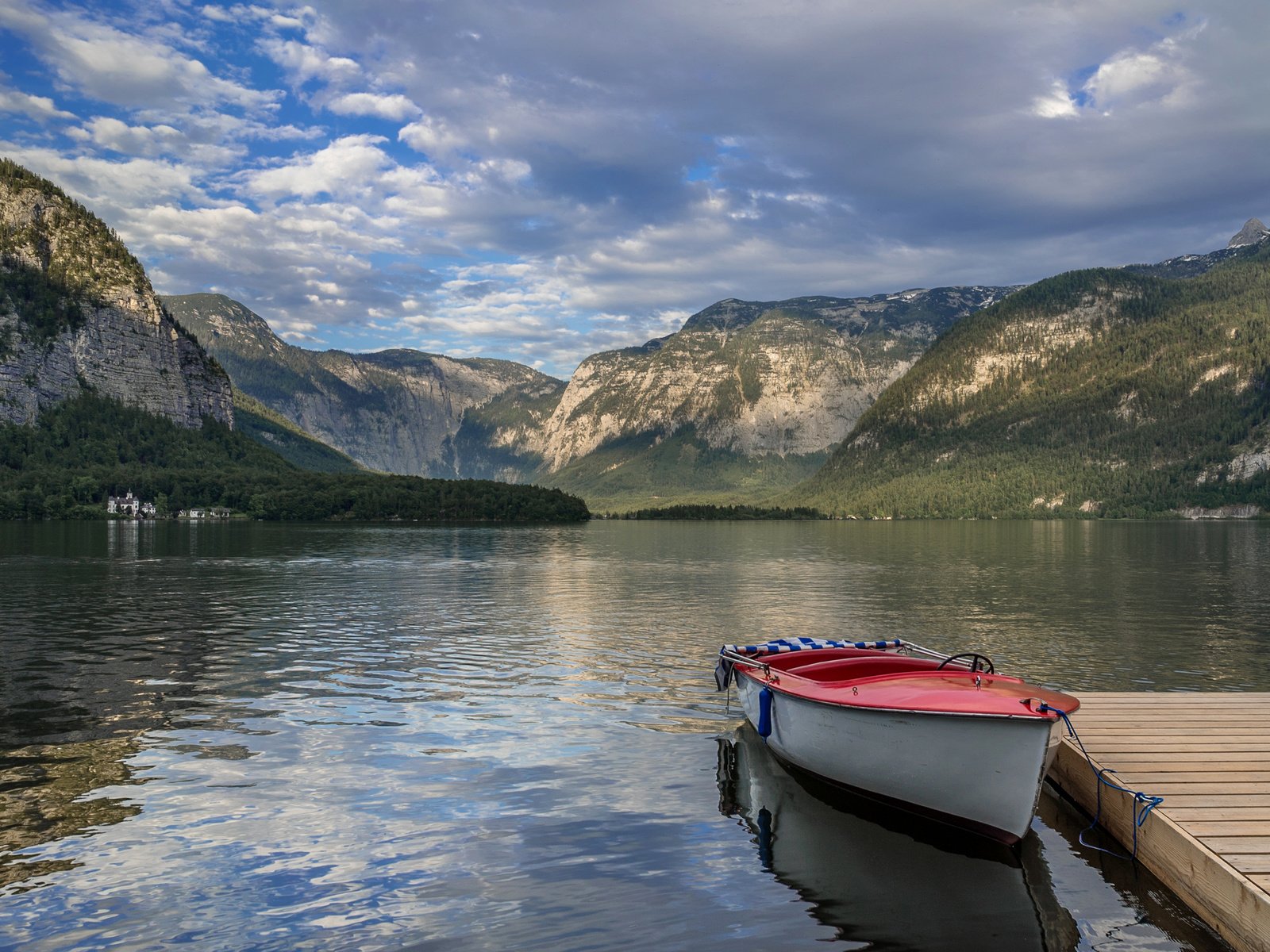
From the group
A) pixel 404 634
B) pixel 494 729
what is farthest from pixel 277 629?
pixel 494 729

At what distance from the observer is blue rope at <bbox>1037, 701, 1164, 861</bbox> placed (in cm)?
1778

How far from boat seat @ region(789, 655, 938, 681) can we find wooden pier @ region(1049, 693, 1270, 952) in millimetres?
5095

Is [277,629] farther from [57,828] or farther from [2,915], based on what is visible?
[2,915]

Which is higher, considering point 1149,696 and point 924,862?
point 1149,696

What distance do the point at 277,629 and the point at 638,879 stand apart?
1637 inches

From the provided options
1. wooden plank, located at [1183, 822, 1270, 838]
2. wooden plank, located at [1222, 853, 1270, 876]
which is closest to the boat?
wooden plank, located at [1183, 822, 1270, 838]

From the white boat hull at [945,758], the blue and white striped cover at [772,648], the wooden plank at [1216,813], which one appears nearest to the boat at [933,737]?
the white boat hull at [945,758]

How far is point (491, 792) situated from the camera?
78.8 ft

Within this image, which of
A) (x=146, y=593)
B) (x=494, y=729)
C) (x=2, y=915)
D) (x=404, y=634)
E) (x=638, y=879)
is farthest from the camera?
(x=146, y=593)

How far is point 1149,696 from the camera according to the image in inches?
1064

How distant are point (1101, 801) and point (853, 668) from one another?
29.5 ft

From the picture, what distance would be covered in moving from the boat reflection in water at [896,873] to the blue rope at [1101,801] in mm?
1420

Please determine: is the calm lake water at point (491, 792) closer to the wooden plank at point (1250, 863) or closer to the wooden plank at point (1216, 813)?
the wooden plank at point (1216, 813)

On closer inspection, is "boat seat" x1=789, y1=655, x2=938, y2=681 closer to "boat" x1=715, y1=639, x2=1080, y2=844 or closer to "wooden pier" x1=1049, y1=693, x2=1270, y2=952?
"boat" x1=715, y1=639, x2=1080, y2=844
